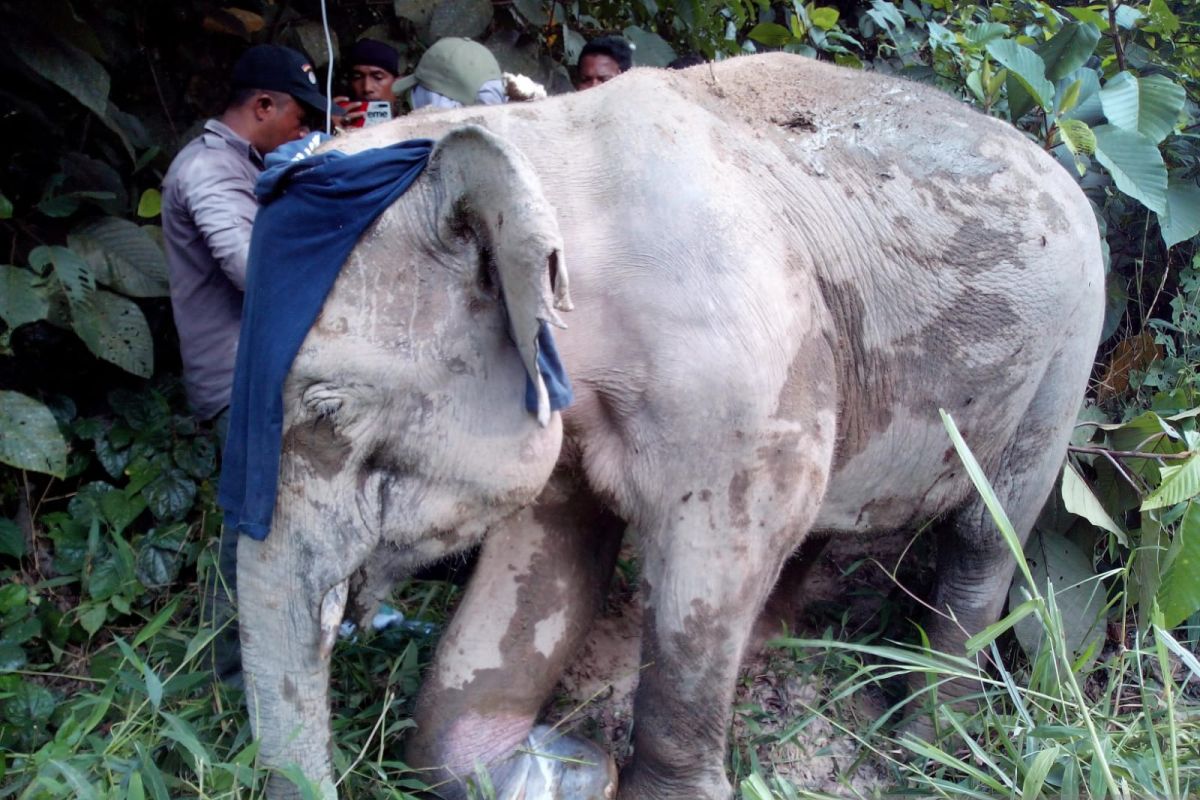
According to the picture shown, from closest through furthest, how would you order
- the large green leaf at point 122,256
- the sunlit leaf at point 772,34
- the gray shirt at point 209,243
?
the gray shirt at point 209,243 < the large green leaf at point 122,256 < the sunlit leaf at point 772,34

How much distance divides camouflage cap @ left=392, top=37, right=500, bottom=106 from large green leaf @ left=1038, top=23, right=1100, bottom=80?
5.19 feet

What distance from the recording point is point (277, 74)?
288cm

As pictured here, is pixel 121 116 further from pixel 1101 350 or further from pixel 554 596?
pixel 1101 350

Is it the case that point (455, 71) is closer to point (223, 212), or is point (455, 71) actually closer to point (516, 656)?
point (223, 212)

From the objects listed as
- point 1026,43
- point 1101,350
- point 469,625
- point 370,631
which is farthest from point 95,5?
point 1101,350

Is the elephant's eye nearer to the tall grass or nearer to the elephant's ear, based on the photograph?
A: the elephant's ear

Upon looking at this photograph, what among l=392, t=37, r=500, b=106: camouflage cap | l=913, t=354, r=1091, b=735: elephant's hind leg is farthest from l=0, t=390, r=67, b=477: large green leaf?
l=913, t=354, r=1091, b=735: elephant's hind leg

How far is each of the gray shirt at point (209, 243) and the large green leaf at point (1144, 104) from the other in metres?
2.28

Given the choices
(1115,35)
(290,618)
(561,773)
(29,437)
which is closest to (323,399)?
(290,618)

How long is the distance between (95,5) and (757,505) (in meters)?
2.51

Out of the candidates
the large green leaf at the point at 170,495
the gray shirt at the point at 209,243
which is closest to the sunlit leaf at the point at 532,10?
the gray shirt at the point at 209,243

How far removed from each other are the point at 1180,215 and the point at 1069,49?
22.8 inches

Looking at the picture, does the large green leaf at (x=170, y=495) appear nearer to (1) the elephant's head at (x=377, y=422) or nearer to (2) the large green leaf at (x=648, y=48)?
(1) the elephant's head at (x=377, y=422)

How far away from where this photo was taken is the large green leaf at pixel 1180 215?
10.5 feet
